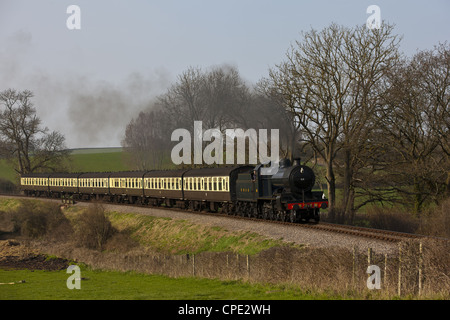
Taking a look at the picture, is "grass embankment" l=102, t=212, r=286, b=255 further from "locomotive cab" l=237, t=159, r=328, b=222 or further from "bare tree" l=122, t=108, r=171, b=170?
"bare tree" l=122, t=108, r=171, b=170

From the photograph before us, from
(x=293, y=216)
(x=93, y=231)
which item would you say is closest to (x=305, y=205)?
(x=293, y=216)

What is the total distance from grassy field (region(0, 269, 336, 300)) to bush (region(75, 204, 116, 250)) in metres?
7.53

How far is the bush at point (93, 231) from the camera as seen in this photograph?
3419 cm

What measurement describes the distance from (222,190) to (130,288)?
14488 millimetres

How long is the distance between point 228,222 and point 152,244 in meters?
5.97

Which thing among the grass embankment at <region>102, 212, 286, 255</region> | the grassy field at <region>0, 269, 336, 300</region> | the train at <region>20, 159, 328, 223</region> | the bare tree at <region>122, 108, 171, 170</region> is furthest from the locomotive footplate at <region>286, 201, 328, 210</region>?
the bare tree at <region>122, 108, 171, 170</region>

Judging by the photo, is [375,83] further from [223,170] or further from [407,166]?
[223,170]

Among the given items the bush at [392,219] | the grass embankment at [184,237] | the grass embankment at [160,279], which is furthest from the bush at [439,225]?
the grass embankment at [160,279]

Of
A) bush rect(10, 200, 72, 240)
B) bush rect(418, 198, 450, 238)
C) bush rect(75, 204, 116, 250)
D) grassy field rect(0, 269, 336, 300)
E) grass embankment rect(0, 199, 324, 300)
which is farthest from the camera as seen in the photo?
bush rect(10, 200, 72, 240)

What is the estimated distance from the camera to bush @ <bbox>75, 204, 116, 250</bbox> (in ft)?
112

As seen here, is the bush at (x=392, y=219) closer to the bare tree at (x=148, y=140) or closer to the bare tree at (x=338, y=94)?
the bare tree at (x=338, y=94)

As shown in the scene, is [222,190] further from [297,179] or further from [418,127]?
[418,127]

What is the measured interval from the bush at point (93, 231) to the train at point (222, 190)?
6.78 metres

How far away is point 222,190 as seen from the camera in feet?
105
